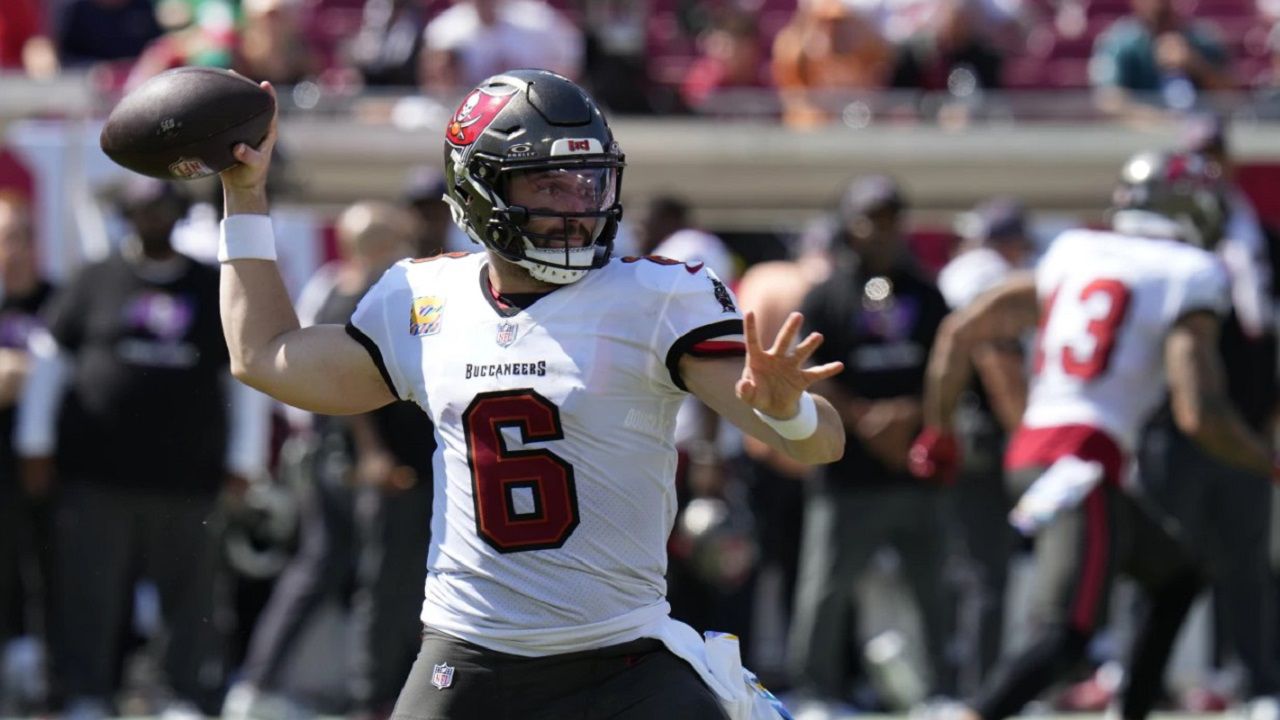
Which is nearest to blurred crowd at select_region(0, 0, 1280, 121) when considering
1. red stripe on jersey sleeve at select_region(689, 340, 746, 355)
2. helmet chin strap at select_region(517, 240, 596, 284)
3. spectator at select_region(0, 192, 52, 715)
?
spectator at select_region(0, 192, 52, 715)

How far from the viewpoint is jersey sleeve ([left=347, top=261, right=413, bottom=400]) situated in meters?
3.78

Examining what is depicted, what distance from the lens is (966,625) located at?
25.6 feet

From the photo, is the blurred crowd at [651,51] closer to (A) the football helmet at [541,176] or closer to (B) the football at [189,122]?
(B) the football at [189,122]

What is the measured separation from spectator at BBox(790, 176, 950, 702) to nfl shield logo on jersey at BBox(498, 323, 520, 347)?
3.71 meters

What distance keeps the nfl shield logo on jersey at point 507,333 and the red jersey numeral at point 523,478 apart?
0.29ft

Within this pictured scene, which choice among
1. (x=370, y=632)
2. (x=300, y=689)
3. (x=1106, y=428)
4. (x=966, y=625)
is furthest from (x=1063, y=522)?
(x=300, y=689)

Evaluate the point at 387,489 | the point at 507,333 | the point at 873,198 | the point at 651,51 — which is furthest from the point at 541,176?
the point at 651,51

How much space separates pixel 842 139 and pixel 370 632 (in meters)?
3.30

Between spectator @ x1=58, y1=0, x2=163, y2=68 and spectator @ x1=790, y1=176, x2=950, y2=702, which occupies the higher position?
spectator @ x1=58, y1=0, x2=163, y2=68

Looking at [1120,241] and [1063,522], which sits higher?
[1120,241]

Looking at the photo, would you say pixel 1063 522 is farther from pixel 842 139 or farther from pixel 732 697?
pixel 842 139

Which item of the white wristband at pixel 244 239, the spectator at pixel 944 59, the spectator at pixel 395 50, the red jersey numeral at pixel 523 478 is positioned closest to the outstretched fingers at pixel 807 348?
→ the red jersey numeral at pixel 523 478

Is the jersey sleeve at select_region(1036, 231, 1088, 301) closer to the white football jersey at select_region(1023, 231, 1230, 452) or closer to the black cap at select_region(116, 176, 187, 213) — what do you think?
the white football jersey at select_region(1023, 231, 1230, 452)

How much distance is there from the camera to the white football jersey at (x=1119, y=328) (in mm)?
6004
